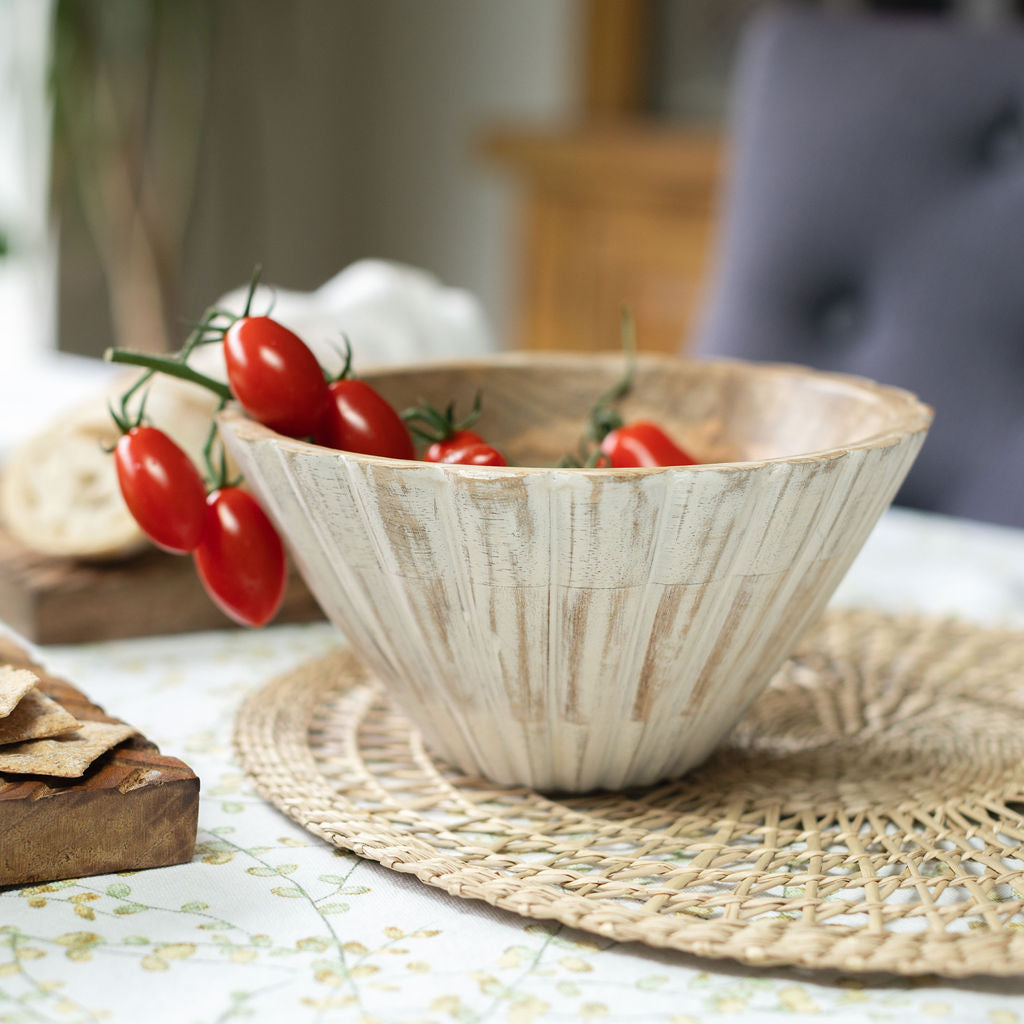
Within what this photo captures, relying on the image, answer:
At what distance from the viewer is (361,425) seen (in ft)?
1.74

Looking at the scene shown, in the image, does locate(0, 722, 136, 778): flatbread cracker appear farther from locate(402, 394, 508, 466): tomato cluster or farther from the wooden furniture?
the wooden furniture

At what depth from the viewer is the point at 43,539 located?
744 mm

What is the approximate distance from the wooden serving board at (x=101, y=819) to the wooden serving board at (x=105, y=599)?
0.89ft

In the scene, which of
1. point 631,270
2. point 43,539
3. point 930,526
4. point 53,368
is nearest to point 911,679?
point 930,526

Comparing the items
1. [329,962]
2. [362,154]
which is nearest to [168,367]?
[329,962]

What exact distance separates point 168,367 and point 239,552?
0.08 metres

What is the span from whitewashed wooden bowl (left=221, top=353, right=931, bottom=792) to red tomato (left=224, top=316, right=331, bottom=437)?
0.06 ft

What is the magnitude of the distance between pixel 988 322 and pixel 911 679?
23.6 inches

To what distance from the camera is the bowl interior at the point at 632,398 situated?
623 millimetres

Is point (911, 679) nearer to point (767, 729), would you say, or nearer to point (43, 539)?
point (767, 729)

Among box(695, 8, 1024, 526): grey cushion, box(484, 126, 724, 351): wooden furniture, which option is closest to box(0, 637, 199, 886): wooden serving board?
box(695, 8, 1024, 526): grey cushion

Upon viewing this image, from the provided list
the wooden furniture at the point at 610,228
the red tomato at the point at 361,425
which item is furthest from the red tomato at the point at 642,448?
the wooden furniture at the point at 610,228

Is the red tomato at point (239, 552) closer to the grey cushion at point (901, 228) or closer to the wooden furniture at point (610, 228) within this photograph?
the grey cushion at point (901, 228)

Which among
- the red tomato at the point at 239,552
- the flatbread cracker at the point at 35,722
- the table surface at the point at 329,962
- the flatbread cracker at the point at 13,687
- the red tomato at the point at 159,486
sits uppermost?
the red tomato at the point at 159,486
